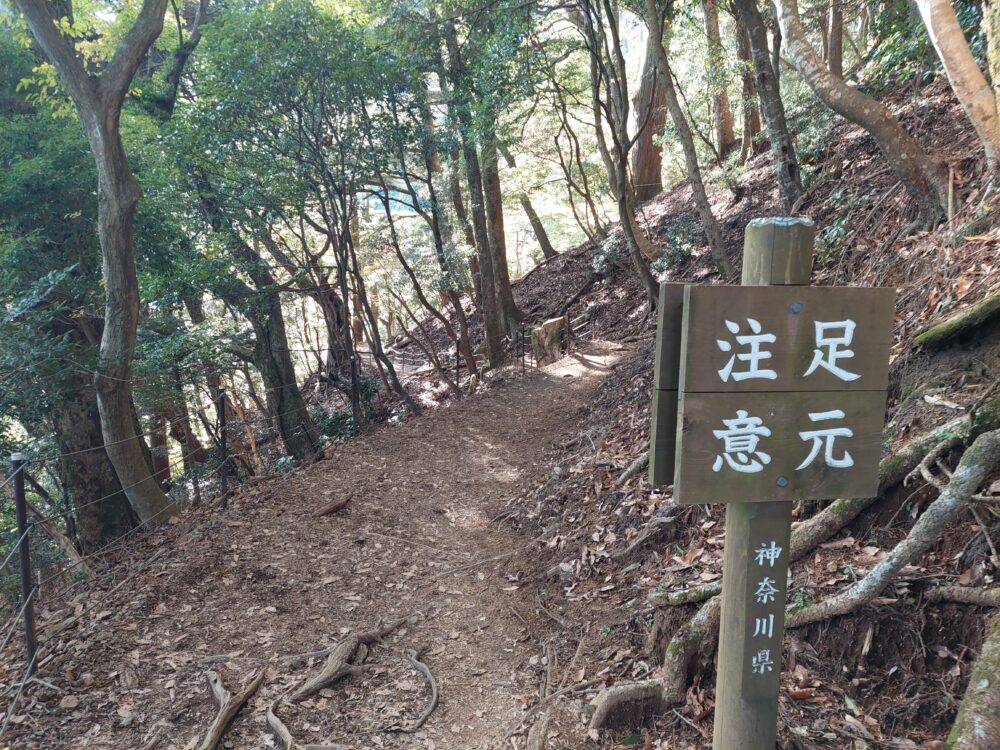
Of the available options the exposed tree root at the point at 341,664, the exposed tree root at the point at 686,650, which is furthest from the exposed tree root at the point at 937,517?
the exposed tree root at the point at 341,664

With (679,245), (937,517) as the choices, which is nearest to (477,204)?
(679,245)

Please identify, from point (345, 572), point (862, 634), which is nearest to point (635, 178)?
point (345, 572)

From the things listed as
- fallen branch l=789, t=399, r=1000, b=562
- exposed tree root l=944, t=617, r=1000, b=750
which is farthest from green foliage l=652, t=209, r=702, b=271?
exposed tree root l=944, t=617, r=1000, b=750

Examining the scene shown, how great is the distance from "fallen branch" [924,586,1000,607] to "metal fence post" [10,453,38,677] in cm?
495

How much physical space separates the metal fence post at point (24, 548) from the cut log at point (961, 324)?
5.72m

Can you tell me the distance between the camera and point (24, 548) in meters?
3.91

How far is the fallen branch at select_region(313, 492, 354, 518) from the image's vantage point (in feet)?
22.1

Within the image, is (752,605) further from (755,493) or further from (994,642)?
(994,642)

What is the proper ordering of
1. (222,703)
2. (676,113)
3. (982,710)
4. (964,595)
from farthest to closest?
(676,113), (222,703), (964,595), (982,710)

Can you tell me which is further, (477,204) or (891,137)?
(477,204)

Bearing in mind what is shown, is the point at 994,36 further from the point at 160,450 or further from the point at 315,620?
the point at 160,450

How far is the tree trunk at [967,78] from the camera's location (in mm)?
4906

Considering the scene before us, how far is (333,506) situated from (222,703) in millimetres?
3215

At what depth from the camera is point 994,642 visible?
2.46 m
